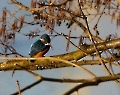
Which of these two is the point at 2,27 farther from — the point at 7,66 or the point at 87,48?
the point at 87,48

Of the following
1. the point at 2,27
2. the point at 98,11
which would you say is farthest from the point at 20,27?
the point at 98,11

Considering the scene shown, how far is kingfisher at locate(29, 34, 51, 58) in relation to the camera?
4555 millimetres

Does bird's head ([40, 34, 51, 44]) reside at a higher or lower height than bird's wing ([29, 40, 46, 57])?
higher

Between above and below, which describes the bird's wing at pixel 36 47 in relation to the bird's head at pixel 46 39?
below

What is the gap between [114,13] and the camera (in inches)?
152

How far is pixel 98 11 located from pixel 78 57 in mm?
578

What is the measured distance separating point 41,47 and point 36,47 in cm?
9

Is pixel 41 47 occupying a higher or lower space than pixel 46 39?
lower

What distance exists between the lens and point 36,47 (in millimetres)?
4723

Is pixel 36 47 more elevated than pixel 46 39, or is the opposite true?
pixel 46 39

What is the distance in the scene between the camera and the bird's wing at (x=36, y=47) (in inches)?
181

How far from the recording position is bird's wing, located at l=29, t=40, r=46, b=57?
4.60 meters

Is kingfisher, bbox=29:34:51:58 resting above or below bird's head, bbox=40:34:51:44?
below

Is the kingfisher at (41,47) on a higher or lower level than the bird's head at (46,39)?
lower
